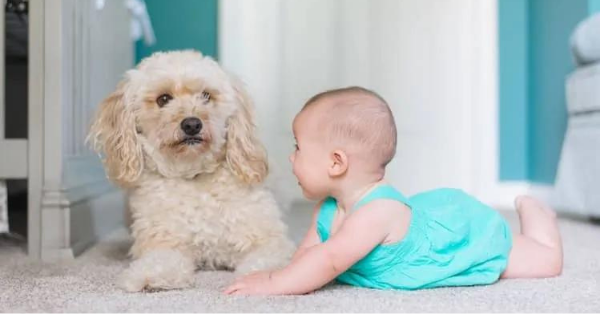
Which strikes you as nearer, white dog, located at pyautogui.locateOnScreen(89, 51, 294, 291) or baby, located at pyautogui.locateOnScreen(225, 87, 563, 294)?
baby, located at pyautogui.locateOnScreen(225, 87, 563, 294)

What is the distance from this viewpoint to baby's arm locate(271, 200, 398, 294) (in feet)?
3.72

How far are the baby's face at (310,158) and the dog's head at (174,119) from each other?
32 centimetres

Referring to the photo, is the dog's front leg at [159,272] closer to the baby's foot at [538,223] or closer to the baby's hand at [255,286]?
the baby's hand at [255,286]

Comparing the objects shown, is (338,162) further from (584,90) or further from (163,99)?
(584,90)

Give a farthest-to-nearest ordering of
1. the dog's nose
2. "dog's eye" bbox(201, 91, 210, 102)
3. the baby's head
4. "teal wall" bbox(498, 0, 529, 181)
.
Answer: "teal wall" bbox(498, 0, 529, 181), "dog's eye" bbox(201, 91, 210, 102), the dog's nose, the baby's head

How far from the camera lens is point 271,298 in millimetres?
1116

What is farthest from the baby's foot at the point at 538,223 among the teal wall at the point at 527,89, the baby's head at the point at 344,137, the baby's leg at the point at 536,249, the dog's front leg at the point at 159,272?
the teal wall at the point at 527,89

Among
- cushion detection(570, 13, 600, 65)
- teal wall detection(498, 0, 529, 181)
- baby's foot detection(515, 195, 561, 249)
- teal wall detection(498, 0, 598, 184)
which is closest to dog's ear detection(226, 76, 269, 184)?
baby's foot detection(515, 195, 561, 249)

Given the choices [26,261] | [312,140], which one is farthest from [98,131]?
[312,140]

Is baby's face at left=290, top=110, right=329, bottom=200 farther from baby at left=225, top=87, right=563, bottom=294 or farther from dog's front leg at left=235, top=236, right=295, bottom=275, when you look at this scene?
dog's front leg at left=235, top=236, right=295, bottom=275

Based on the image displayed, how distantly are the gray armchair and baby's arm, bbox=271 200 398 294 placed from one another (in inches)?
60.0

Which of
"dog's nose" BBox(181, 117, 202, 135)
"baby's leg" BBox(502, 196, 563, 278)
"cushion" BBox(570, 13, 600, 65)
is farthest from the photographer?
"cushion" BBox(570, 13, 600, 65)

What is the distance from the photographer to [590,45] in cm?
239

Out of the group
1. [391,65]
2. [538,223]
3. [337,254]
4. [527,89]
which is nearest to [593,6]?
[527,89]
